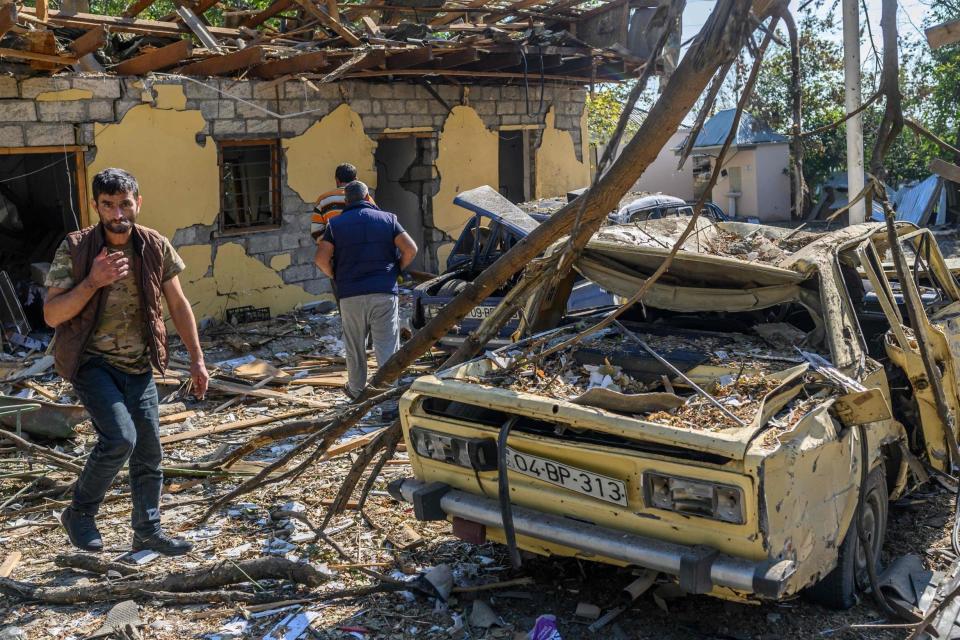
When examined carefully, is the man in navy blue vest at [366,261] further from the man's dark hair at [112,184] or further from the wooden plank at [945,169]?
the wooden plank at [945,169]

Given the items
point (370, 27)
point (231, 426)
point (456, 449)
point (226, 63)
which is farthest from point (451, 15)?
point (456, 449)

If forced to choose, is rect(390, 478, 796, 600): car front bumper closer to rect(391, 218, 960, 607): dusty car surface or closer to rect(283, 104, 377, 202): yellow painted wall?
rect(391, 218, 960, 607): dusty car surface

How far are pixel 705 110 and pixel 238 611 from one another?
301 centimetres

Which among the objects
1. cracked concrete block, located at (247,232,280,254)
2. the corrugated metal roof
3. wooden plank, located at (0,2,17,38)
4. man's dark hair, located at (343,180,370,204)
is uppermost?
wooden plank, located at (0,2,17,38)

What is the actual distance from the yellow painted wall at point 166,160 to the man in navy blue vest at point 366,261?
4526 millimetres

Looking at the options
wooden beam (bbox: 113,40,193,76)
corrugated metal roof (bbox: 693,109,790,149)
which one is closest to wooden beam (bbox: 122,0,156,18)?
wooden beam (bbox: 113,40,193,76)

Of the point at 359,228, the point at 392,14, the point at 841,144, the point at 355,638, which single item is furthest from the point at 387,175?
the point at 841,144

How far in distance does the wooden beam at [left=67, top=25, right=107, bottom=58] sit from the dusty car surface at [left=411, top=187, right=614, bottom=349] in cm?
386

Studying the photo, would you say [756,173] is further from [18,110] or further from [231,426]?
[231,426]

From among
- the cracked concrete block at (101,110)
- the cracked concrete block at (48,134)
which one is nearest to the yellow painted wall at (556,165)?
the cracked concrete block at (101,110)

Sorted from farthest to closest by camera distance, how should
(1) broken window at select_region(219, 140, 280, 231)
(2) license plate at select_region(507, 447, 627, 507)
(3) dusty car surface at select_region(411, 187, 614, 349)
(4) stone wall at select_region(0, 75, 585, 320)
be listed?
(1) broken window at select_region(219, 140, 280, 231) → (4) stone wall at select_region(0, 75, 585, 320) → (3) dusty car surface at select_region(411, 187, 614, 349) → (2) license plate at select_region(507, 447, 627, 507)

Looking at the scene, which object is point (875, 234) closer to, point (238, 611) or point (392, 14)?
point (238, 611)

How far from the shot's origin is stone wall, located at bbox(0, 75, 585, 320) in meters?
10.6

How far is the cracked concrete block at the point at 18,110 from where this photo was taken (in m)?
Answer: 10.2
